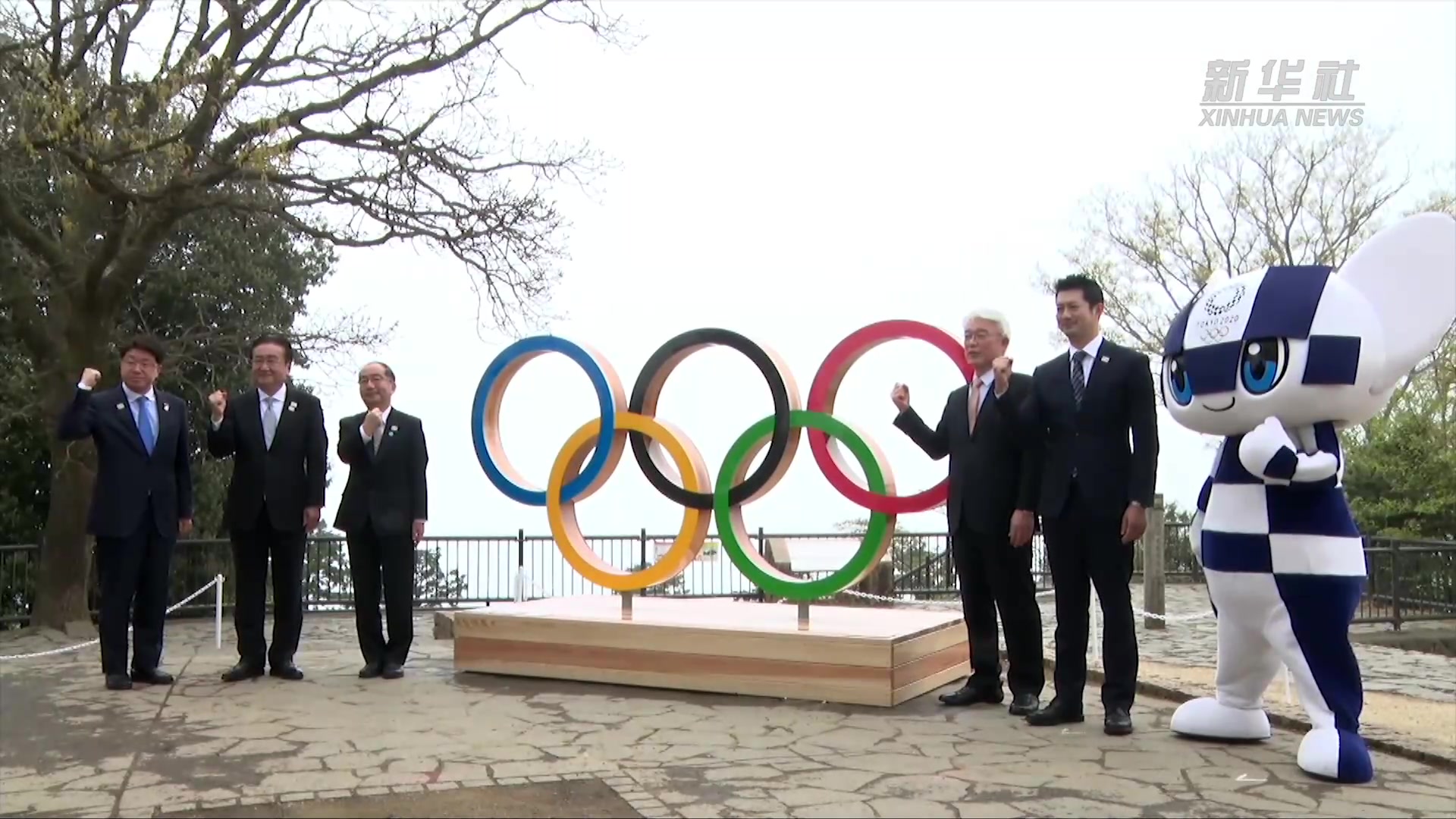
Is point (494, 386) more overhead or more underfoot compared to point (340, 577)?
more overhead

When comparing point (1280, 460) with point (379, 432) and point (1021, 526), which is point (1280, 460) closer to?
point (1021, 526)

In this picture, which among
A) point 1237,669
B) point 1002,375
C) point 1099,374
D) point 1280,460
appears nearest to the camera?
point 1280,460

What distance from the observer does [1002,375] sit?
5059 mm

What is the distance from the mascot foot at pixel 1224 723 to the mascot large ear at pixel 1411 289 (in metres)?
1.42

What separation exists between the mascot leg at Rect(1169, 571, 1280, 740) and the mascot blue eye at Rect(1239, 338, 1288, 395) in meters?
0.75

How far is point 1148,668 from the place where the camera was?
687 cm

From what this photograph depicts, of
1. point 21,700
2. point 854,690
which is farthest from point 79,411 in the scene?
point 854,690

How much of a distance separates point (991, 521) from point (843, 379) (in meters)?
1.23

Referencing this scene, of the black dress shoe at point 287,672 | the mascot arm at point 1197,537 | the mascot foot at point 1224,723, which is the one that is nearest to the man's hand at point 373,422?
the black dress shoe at point 287,672

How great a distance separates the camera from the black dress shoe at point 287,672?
6453 mm

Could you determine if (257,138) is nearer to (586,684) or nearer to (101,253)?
(101,253)

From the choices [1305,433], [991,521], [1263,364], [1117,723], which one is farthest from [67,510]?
[1305,433]

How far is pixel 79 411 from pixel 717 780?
401 cm

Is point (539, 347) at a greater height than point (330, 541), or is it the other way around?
point (539, 347)
